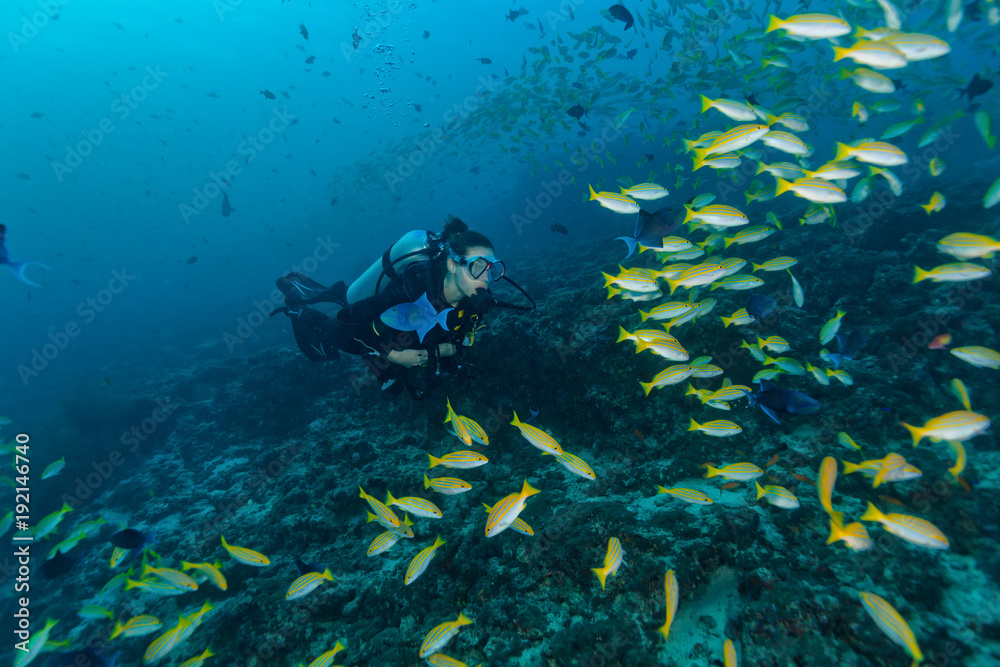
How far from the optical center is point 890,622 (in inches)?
82.0

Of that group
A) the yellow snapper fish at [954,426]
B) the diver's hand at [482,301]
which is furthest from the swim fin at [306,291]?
the yellow snapper fish at [954,426]

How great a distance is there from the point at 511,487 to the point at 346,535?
7.58 feet

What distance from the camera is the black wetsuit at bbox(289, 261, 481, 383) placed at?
4.54 m

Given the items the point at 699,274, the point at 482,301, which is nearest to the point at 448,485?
the point at 482,301

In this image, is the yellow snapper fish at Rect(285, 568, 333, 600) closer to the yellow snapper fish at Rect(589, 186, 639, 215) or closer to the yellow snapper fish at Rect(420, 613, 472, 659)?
the yellow snapper fish at Rect(420, 613, 472, 659)

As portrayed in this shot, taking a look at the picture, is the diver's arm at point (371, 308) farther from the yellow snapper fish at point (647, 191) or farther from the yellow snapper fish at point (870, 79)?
the yellow snapper fish at point (870, 79)

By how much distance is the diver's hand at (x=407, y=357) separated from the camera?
520 cm

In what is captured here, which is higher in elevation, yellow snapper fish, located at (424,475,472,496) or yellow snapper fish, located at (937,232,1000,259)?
yellow snapper fish, located at (424,475,472,496)

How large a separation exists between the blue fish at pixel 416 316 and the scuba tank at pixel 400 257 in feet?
5.49

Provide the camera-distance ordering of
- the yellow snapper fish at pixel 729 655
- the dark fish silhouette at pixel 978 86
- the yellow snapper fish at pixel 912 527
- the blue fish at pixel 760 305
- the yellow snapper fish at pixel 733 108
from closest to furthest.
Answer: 1. the yellow snapper fish at pixel 912 527
2. the yellow snapper fish at pixel 729 655
3. the blue fish at pixel 760 305
4. the yellow snapper fish at pixel 733 108
5. the dark fish silhouette at pixel 978 86

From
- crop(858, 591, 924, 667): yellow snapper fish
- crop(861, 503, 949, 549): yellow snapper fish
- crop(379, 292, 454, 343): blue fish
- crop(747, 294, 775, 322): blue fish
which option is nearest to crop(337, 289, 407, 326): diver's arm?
crop(379, 292, 454, 343): blue fish

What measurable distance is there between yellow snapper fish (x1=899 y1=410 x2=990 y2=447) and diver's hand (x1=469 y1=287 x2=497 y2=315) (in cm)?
359

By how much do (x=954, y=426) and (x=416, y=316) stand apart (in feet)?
13.7

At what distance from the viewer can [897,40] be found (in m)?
3.80
